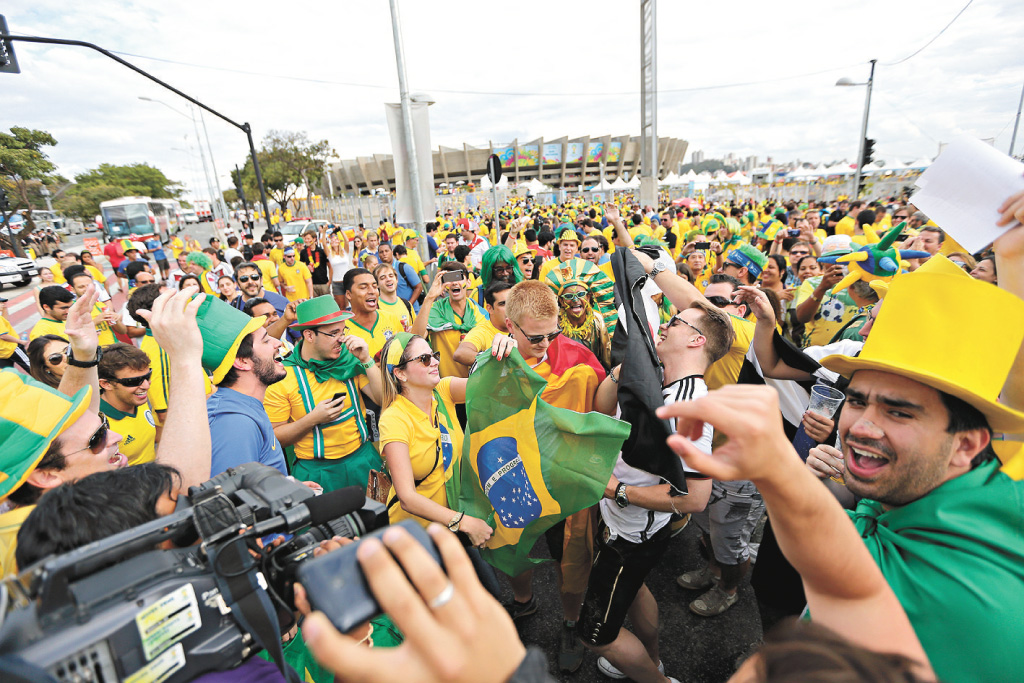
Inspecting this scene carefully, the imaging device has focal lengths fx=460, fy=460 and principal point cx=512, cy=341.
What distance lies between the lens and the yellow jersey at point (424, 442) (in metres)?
2.67

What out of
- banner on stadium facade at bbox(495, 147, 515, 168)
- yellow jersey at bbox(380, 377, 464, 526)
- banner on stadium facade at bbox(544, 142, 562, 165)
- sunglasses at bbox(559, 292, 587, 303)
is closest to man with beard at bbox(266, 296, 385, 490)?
yellow jersey at bbox(380, 377, 464, 526)

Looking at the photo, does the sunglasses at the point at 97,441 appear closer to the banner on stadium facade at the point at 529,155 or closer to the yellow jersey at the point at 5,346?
the yellow jersey at the point at 5,346

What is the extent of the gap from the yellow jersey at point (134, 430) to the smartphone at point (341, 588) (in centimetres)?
317

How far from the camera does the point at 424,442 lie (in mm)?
2768

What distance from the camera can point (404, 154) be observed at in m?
6.80

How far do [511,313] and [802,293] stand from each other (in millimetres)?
3773

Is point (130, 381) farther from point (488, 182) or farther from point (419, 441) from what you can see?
point (488, 182)

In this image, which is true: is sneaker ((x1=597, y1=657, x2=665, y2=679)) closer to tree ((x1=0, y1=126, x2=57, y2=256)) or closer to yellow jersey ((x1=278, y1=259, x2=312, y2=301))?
yellow jersey ((x1=278, y1=259, x2=312, y2=301))

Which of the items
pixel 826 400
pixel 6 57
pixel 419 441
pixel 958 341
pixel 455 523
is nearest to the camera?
pixel 958 341

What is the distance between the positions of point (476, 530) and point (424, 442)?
1.96 ft

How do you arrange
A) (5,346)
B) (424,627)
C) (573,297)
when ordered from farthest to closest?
(5,346) < (573,297) < (424,627)

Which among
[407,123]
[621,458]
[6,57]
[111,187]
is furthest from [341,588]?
[111,187]

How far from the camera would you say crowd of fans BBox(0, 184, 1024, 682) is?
791mm

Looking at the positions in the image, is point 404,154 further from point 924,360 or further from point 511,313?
point 924,360
